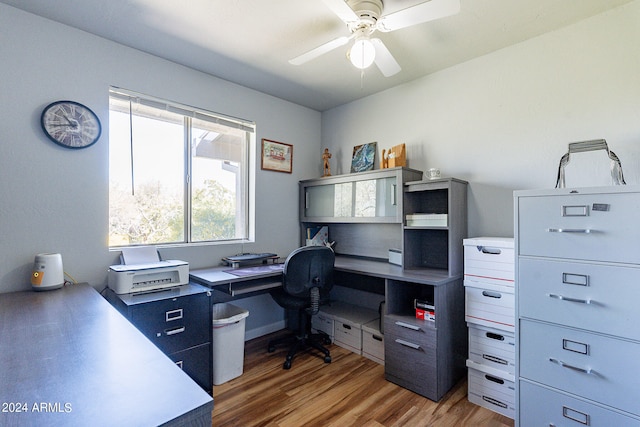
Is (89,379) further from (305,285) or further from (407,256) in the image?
(407,256)

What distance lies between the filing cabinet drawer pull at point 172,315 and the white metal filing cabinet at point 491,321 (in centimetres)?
194

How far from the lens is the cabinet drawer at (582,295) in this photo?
53.3 inches

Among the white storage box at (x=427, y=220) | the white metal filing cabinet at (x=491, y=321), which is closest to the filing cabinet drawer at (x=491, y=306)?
the white metal filing cabinet at (x=491, y=321)

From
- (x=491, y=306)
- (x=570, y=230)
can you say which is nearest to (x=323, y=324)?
(x=491, y=306)

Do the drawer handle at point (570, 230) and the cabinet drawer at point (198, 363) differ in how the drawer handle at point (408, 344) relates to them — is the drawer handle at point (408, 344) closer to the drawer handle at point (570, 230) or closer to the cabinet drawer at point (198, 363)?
the drawer handle at point (570, 230)

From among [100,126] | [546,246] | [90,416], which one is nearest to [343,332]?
[546,246]

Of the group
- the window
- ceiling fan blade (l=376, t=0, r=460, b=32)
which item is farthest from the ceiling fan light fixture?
the window

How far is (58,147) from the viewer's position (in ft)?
6.68

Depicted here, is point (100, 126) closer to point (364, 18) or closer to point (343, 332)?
point (364, 18)

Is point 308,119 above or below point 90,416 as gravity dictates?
above

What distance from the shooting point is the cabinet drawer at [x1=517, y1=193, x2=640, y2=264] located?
1362mm

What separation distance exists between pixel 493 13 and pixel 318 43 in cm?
115

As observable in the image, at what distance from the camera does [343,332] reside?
287 centimetres

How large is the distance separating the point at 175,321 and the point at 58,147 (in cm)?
141
